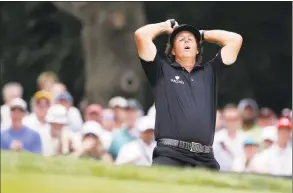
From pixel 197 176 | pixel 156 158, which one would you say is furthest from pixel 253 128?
pixel 197 176

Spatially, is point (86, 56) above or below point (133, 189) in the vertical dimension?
above

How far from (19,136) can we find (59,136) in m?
0.58

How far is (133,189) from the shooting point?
4590mm

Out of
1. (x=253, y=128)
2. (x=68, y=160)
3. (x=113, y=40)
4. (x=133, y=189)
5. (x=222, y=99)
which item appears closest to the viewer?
(x=133, y=189)

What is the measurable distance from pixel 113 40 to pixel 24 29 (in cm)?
302

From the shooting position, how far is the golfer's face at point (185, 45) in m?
7.73

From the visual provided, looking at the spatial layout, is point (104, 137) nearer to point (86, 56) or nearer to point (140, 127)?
point (140, 127)

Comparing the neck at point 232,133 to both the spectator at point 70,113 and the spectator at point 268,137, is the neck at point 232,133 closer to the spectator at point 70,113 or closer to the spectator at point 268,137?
the spectator at point 268,137

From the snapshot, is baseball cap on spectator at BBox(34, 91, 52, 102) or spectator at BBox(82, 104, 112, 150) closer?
spectator at BBox(82, 104, 112, 150)

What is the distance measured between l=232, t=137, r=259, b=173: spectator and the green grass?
6771mm

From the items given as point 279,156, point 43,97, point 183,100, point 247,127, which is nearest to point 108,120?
point 43,97

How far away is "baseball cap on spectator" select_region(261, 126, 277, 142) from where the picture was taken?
42.2 ft

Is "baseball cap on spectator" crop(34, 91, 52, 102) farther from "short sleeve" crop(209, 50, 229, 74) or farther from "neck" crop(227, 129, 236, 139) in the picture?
"short sleeve" crop(209, 50, 229, 74)

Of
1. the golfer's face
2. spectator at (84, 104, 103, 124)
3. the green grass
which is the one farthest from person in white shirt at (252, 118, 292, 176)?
the green grass
